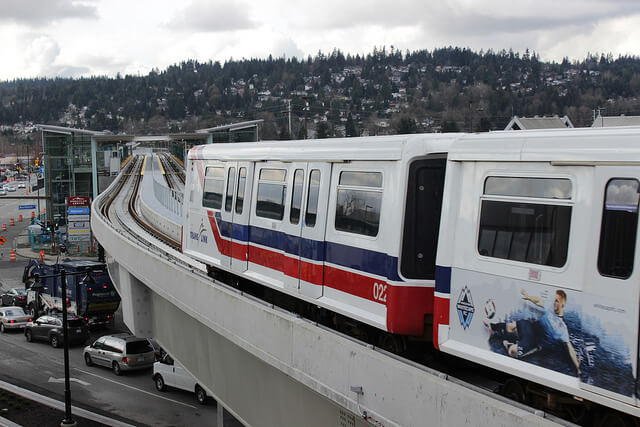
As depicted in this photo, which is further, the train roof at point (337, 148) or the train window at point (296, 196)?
the train window at point (296, 196)

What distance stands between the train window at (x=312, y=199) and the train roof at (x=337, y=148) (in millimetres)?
269

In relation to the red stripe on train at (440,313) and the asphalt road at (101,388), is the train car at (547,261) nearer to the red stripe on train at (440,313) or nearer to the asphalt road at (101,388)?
the red stripe on train at (440,313)

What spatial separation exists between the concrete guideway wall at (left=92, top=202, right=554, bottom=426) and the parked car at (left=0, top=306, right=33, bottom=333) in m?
19.5

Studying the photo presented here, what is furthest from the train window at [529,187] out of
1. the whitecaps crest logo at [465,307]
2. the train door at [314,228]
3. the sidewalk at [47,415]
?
the sidewalk at [47,415]

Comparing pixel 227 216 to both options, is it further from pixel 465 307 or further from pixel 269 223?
pixel 465 307

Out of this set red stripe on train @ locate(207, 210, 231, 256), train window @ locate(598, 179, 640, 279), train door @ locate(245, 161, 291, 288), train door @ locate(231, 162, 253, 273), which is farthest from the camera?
red stripe on train @ locate(207, 210, 231, 256)

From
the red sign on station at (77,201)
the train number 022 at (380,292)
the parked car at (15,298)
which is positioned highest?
the train number 022 at (380,292)

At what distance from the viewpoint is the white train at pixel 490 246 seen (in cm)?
591

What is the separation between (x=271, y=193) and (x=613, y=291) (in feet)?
23.7

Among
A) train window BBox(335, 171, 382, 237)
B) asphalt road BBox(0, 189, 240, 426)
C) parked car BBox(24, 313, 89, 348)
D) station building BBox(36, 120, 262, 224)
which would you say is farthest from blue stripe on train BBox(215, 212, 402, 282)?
station building BBox(36, 120, 262, 224)

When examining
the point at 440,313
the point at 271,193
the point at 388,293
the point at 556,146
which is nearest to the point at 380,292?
the point at 388,293

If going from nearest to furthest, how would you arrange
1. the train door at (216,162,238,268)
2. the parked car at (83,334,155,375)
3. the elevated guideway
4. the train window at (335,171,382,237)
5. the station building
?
the elevated guideway → the train window at (335,171,382,237) → the train door at (216,162,238,268) → the parked car at (83,334,155,375) → the station building

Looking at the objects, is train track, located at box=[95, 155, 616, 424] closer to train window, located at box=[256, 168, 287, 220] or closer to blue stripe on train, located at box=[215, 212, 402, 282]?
blue stripe on train, located at box=[215, 212, 402, 282]

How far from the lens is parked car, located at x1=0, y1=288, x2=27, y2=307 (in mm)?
39344
